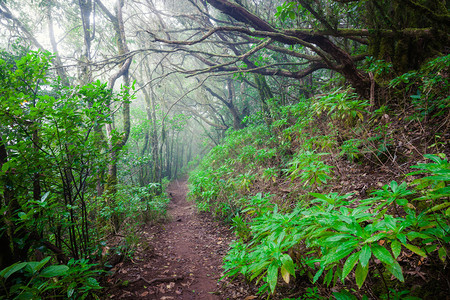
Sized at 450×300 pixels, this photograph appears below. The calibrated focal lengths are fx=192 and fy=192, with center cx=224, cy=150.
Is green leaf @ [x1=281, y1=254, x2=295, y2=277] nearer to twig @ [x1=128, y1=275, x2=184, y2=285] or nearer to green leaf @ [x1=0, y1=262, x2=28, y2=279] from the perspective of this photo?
green leaf @ [x1=0, y1=262, x2=28, y2=279]

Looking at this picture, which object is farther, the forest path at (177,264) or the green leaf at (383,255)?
the forest path at (177,264)

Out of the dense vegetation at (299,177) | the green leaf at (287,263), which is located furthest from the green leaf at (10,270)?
the green leaf at (287,263)

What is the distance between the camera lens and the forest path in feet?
10.0

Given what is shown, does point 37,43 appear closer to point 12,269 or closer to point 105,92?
point 105,92

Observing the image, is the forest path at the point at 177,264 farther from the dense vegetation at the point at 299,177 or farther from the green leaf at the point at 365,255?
the green leaf at the point at 365,255

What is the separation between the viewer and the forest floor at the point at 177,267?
300cm

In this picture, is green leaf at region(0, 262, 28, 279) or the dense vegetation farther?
the dense vegetation

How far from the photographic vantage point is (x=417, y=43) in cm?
410

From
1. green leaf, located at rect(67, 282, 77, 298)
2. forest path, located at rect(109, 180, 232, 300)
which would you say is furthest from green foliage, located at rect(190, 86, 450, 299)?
green leaf, located at rect(67, 282, 77, 298)

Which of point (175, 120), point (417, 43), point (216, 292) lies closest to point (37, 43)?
point (175, 120)

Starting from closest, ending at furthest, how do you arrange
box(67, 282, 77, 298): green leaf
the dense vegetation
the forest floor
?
the dense vegetation
box(67, 282, 77, 298): green leaf
the forest floor

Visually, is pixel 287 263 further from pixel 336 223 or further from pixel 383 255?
pixel 383 255

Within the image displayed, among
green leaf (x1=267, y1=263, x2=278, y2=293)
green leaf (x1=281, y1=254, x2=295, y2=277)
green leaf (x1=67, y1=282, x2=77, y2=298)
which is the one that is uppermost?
green leaf (x1=281, y1=254, x2=295, y2=277)

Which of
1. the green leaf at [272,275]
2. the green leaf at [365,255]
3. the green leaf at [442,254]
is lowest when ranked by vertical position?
the green leaf at [272,275]
